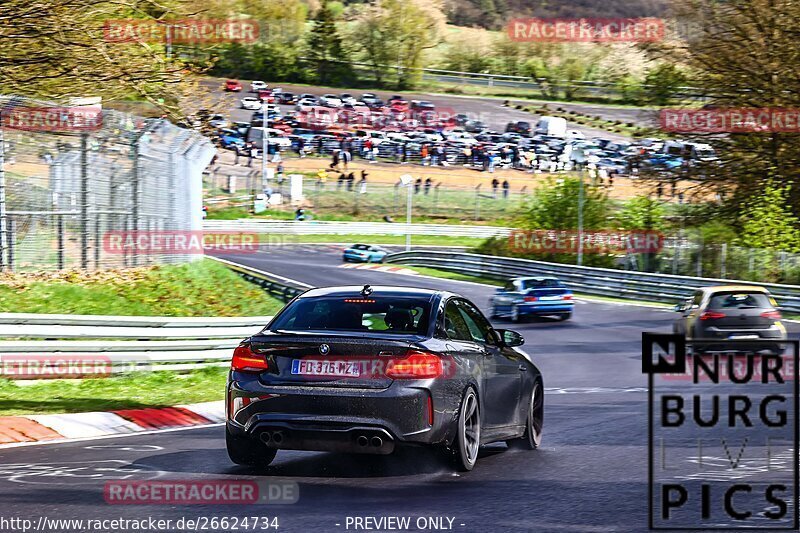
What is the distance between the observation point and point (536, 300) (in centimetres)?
3469

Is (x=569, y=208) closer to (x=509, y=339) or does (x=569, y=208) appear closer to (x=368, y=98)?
(x=509, y=339)

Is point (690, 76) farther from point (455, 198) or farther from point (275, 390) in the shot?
point (275, 390)

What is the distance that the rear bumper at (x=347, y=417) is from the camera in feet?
27.0

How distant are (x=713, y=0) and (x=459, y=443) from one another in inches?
1662

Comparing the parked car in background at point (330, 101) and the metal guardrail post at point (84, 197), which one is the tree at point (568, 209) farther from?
the parked car in background at point (330, 101)

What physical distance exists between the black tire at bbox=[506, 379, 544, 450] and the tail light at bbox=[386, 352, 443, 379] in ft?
7.73

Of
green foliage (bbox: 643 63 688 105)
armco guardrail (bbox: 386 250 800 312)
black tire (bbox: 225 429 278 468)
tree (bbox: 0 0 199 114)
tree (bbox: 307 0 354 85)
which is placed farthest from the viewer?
tree (bbox: 307 0 354 85)

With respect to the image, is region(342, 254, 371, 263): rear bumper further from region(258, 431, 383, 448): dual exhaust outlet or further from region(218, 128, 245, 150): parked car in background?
region(258, 431, 383, 448): dual exhaust outlet

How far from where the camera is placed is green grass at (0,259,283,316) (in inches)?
711

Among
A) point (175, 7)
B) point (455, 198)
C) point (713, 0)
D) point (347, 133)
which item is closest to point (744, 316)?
point (175, 7)

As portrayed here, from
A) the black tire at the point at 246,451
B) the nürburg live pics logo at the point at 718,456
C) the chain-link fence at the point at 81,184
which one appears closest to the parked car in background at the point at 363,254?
the chain-link fence at the point at 81,184

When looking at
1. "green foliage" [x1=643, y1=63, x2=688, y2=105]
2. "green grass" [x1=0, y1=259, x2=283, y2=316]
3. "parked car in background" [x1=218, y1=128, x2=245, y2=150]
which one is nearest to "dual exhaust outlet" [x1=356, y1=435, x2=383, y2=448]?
"green grass" [x1=0, y1=259, x2=283, y2=316]

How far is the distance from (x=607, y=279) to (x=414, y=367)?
116 feet

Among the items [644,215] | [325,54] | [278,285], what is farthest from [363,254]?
[325,54]
